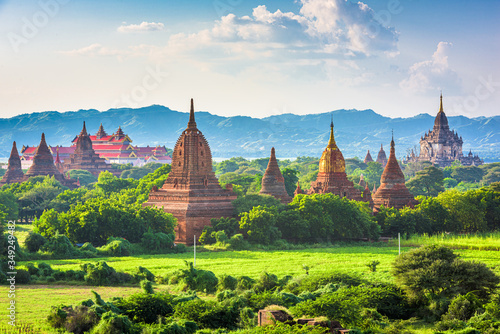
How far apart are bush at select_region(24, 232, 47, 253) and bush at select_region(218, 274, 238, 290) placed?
60.5ft

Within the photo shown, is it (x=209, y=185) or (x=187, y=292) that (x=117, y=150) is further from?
(x=187, y=292)

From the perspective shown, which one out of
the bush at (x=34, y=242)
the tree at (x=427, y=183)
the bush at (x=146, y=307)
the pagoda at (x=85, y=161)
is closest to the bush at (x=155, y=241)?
the bush at (x=34, y=242)

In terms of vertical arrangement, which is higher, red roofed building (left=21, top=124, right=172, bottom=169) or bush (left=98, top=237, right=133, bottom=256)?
red roofed building (left=21, top=124, right=172, bottom=169)

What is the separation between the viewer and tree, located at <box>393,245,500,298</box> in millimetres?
38125

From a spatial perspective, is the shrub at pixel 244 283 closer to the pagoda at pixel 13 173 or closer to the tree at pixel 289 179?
the tree at pixel 289 179

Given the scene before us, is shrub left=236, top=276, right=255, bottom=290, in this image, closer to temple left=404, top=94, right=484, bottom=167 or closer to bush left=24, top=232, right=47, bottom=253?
bush left=24, top=232, right=47, bottom=253

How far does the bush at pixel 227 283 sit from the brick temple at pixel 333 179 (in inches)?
1476

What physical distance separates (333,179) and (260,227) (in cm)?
1820

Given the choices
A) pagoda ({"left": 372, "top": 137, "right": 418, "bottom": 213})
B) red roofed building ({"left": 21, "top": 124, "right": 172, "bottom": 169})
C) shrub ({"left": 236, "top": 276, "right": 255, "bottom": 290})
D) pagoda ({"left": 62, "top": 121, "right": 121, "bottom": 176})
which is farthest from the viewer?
red roofed building ({"left": 21, "top": 124, "right": 172, "bottom": 169})

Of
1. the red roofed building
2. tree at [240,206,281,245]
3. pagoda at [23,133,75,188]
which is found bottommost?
tree at [240,206,281,245]

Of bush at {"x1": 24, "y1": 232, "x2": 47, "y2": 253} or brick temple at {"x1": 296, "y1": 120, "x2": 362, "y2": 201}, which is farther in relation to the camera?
brick temple at {"x1": 296, "y1": 120, "x2": 362, "y2": 201}

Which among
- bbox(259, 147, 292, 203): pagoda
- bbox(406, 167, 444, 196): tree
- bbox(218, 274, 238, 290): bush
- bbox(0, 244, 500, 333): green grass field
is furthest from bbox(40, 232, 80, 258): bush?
bbox(406, 167, 444, 196): tree

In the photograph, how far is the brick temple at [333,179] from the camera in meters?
77.4

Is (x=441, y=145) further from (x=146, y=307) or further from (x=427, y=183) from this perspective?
(x=146, y=307)
